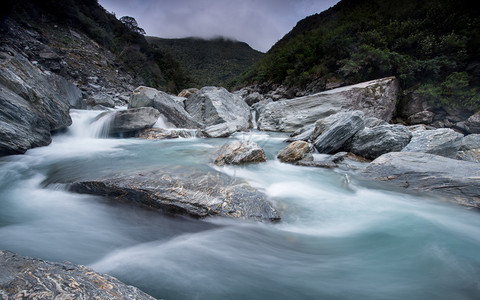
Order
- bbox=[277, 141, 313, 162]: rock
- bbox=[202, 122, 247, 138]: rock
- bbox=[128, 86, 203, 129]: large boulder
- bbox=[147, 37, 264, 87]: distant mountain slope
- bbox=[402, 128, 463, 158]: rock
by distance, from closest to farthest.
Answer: bbox=[402, 128, 463, 158]: rock
bbox=[277, 141, 313, 162]: rock
bbox=[202, 122, 247, 138]: rock
bbox=[128, 86, 203, 129]: large boulder
bbox=[147, 37, 264, 87]: distant mountain slope

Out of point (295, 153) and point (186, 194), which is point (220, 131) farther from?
point (186, 194)

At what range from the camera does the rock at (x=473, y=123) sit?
9922 millimetres

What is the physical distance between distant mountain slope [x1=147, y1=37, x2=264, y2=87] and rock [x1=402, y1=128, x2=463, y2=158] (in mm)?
57094

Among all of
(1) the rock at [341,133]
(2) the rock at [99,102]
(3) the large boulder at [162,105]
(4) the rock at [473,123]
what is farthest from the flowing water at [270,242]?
(4) the rock at [473,123]

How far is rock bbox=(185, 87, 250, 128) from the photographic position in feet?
36.3

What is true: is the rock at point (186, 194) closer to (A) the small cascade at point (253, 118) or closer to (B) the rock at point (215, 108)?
(B) the rock at point (215, 108)

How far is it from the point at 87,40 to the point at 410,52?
2956cm

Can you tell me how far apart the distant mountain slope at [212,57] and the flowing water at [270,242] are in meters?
58.7

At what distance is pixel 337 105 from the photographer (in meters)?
11.3

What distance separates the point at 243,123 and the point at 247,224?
8.98 m

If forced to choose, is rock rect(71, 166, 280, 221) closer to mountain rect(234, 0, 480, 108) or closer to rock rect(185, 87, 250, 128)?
rock rect(185, 87, 250, 128)

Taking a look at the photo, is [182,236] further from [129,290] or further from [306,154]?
[306,154]

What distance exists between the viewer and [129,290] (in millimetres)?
1347

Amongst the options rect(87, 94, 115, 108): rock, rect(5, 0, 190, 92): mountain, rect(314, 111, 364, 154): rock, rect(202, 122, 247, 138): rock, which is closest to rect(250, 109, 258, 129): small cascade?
rect(202, 122, 247, 138): rock
